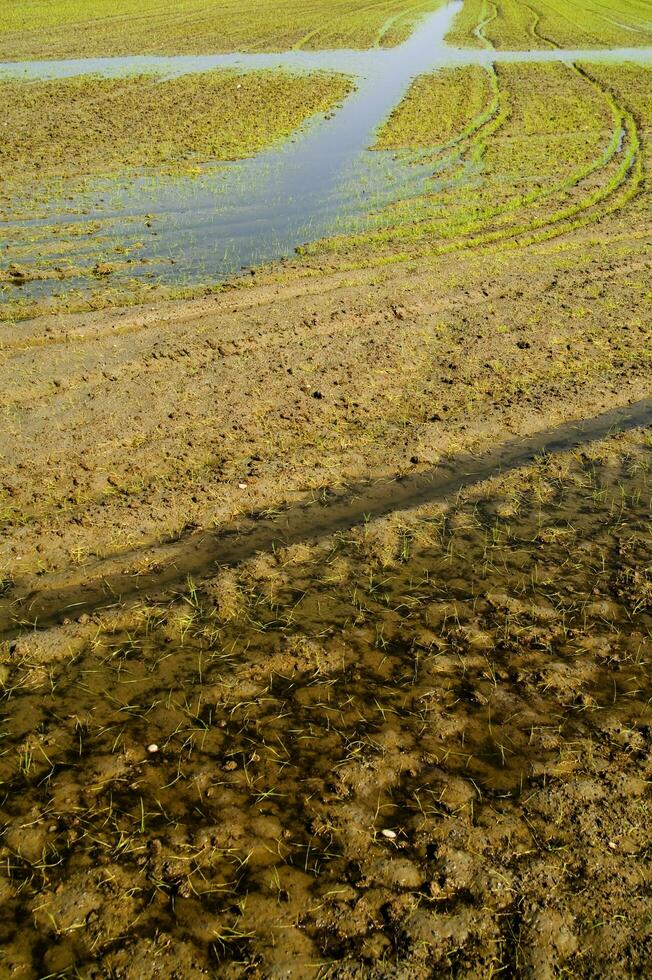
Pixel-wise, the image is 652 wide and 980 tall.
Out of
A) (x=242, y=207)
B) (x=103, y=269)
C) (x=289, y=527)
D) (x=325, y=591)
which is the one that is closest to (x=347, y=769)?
(x=325, y=591)

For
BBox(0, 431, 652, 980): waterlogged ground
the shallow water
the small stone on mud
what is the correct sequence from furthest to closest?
the shallow water < the small stone on mud < BBox(0, 431, 652, 980): waterlogged ground

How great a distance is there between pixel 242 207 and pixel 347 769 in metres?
13.5

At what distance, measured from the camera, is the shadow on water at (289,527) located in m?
5.49

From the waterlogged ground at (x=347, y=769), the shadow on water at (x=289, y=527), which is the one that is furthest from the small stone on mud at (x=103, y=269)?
the waterlogged ground at (x=347, y=769)

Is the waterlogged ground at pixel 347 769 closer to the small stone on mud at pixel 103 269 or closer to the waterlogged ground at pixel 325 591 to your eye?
the waterlogged ground at pixel 325 591

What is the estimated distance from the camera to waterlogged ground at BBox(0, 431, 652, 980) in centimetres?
336

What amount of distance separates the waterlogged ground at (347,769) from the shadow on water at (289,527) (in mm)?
266

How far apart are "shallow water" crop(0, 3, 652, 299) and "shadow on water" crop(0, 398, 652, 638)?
6.32m

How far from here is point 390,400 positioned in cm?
830

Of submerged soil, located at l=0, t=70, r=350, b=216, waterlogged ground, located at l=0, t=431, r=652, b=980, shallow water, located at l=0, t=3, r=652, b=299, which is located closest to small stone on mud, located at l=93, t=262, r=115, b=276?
shallow water, located at l=0, t=3, r=652, b=299

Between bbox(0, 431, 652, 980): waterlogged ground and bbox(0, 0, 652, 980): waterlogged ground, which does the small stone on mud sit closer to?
bbox(0, 0, 652, 980): waterlogged ground

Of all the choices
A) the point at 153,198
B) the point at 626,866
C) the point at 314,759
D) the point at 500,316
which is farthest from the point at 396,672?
the point at 153,198

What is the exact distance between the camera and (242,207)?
14.8 meters

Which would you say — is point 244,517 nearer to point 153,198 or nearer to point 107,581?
point 107,581
